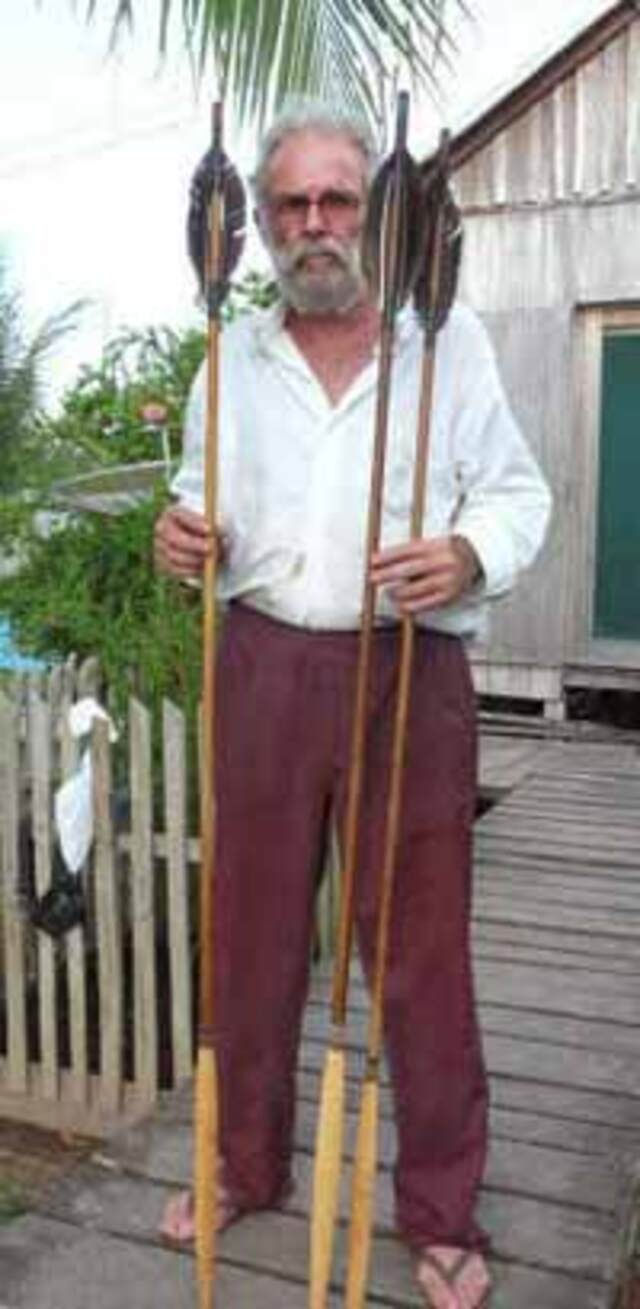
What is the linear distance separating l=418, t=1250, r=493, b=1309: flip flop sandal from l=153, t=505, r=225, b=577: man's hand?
1181 millimetres

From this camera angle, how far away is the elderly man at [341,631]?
219 cm

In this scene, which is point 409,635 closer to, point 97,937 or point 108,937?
point 108,937

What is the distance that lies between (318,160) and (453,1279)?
5.76ft

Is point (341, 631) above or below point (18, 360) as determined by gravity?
below

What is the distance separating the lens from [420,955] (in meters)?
2.30

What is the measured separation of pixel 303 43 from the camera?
9.46 feet

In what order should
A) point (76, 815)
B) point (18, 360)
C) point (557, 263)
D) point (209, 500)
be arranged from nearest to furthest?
point (209, 500) < point (76, 815) < point (557, 263) < point (18, 360)

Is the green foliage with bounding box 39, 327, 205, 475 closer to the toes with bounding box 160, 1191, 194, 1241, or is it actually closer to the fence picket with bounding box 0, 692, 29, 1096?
the fence picket with bounding box 0, 692, 29, 1096

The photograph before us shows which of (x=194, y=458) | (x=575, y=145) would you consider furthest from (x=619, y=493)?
(x=194, y=458)

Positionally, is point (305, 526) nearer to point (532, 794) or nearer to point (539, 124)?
point (532, 794)

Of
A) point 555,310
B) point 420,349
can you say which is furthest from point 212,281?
point 555,310

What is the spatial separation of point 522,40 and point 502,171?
65 centimetres

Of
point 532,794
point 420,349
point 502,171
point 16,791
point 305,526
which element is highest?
point 502,171

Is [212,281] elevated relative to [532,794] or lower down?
elevated
